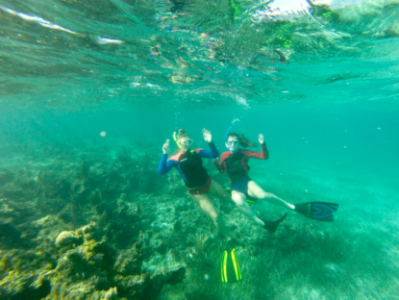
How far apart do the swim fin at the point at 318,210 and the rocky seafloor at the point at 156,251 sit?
6.05 ft

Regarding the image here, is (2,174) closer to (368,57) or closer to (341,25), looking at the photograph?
(341,25)

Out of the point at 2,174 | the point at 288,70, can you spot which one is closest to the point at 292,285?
the point at 288,70

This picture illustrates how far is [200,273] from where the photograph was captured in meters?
6.03

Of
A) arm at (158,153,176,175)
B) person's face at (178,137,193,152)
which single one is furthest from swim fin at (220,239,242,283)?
person's face at (178,137,193,152)

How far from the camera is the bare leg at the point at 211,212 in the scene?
6047 millimetres

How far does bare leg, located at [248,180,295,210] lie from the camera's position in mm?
6450

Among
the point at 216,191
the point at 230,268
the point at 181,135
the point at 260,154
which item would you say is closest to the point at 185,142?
the point at 181,135

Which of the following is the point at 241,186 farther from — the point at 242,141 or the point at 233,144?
the point at 242,141

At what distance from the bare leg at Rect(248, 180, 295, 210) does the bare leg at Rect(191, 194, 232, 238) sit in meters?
1.74

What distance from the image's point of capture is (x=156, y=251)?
6945 millimetres

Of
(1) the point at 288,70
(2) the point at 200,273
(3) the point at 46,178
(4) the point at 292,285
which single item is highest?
(1) the point at 288,70

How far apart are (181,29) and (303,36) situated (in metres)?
5.76

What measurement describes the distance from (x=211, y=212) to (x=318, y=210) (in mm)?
3888

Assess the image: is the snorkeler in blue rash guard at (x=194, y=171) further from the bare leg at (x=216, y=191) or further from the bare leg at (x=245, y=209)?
the bare leg at (x=245, y=209)
